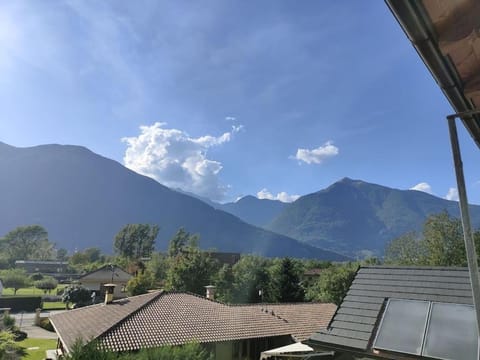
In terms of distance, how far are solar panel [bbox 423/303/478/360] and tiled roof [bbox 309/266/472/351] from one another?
498 millimetres

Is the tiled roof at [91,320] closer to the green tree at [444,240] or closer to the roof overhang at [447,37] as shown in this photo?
the roof overhang at [447,37]

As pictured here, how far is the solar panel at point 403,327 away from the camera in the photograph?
5.83m

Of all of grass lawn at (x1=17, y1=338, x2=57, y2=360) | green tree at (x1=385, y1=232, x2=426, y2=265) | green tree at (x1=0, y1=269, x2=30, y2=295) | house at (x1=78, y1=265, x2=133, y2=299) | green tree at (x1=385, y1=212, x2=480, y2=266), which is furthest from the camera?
green tree at (x1=0, y1=269, x2=30, y2=295)

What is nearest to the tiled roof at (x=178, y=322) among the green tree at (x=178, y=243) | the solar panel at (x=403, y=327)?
the solar panel at (x=403, y=327)

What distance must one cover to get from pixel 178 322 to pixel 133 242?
9696cm

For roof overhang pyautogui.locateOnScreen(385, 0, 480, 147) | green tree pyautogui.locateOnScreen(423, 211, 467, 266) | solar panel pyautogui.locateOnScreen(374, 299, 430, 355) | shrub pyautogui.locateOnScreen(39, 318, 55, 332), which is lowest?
shrub pyautogui.locateOnScreen(39, 318, 55, 332)

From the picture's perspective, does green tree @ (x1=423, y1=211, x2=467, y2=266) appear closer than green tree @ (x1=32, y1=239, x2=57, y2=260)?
Yes

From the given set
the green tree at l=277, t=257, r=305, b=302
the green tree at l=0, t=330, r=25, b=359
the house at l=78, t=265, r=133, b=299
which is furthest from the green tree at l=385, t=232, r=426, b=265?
the house at l=78, t=265, r=133, b=299

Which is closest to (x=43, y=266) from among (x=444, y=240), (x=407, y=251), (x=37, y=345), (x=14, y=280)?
(x=14, y=280)

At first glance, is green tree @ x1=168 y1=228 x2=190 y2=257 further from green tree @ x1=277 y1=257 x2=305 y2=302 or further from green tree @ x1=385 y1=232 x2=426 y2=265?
green tree @ x1=385 y1=232 x2=426 y2=265

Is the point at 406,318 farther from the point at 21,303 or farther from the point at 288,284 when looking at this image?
the point at 21,303

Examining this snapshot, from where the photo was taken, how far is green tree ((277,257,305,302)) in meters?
40.6

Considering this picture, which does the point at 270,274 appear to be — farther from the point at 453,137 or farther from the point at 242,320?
the point at 453,137

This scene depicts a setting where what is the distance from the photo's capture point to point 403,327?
631 cm
